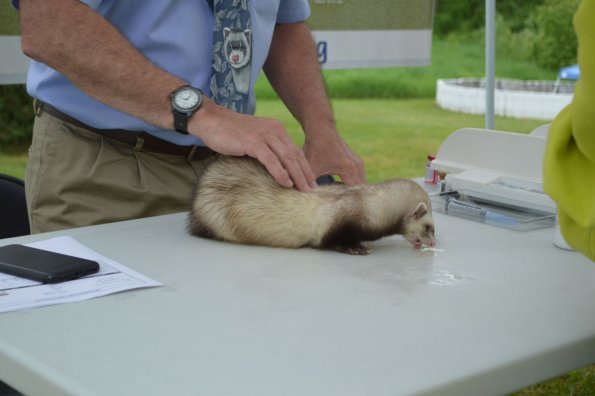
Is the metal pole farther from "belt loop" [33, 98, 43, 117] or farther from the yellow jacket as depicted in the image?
the yellow jacket

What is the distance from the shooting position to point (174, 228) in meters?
1.60

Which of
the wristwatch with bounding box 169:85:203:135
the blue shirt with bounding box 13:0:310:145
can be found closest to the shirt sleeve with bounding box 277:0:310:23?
the blue shirt with bounding box 13:0:310:145

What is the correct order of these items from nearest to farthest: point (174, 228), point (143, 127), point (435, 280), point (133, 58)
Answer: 1. point (435, 280)
2. point (174, 228)
3. point (133, 58)
4. point (143, 127)

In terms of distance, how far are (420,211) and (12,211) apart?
3.71 feet

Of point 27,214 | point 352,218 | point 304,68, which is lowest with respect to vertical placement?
point 27,214

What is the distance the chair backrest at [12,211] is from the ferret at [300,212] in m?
0.78

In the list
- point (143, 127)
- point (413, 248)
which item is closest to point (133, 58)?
point (143, 127)

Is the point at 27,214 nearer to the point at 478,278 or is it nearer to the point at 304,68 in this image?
the point at 304,68

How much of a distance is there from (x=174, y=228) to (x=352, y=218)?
13.7 inches

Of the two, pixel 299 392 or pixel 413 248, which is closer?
pixel 299 392

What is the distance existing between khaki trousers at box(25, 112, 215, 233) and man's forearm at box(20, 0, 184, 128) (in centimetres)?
22

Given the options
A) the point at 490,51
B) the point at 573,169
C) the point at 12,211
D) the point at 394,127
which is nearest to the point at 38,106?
the point at 12,211

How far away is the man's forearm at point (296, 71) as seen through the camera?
217 cm

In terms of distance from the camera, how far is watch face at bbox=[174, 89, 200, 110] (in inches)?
64.6
